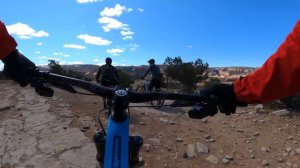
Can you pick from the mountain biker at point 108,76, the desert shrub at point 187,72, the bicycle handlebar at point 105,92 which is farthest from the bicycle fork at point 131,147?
the desert shrub at point 187,72

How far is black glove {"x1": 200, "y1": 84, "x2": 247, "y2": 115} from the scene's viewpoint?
2.03 meters

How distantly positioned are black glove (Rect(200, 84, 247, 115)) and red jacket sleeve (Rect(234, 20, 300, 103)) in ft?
0.28

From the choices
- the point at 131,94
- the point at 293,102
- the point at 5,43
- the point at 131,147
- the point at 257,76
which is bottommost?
the point at 293,102

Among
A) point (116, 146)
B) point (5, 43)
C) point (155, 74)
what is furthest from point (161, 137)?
point (5, 43)

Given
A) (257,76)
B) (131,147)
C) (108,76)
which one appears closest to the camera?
(257,76)

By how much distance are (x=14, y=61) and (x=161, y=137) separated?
21.3ft

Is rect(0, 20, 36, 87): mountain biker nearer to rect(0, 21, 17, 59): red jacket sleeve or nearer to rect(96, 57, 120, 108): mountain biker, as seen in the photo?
rect(0, 21, 17, 59): red jacket sleeve

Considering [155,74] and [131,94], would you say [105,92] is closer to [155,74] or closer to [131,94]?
[131,94]

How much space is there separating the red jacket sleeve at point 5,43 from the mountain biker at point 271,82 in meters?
1.08

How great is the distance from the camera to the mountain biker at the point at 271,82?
5.68 feet

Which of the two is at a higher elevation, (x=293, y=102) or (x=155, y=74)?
(x=155, y=74)

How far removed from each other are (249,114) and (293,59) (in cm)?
927

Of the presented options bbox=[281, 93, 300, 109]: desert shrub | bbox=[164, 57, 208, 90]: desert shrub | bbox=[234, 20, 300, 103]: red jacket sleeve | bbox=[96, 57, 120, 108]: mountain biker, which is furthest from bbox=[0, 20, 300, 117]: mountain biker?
bbox=[164, 57, 208, 90]: desert shrub

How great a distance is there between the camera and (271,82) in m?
1.81
